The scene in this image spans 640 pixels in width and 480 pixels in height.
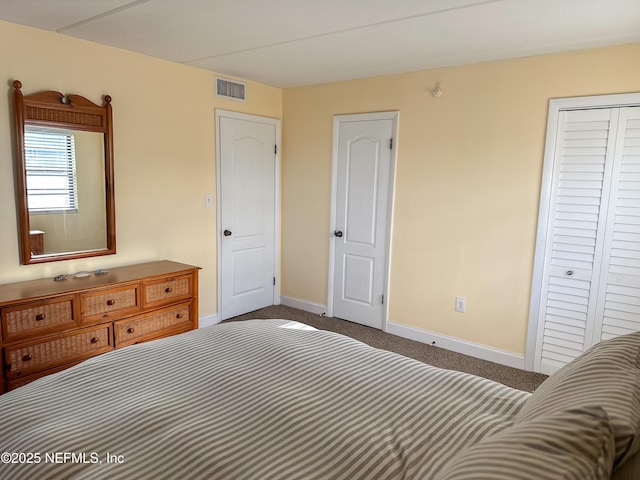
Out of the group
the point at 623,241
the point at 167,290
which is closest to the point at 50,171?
the point at 167,290

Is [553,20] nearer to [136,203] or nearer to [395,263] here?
[395,263]

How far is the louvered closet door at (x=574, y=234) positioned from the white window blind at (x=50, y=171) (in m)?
3.55

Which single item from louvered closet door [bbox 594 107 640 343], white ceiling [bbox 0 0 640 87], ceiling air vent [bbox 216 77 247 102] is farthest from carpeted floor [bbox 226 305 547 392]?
white ceiling [bbox 0 0 640 87]

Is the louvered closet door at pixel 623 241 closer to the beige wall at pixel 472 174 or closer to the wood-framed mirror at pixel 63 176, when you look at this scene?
the beige wall at pixel 472 174

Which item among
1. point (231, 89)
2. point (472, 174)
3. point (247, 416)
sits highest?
point (231, 89)

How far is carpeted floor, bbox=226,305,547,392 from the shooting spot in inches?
124

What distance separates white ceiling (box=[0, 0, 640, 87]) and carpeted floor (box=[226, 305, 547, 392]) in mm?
2429

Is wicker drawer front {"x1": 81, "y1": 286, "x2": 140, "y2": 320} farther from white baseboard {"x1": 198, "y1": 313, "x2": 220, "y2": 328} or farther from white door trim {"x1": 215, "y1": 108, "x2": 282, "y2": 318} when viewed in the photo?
white door trim {"x1": 215, "y1": 108, "x2": 282, "y2": 318}

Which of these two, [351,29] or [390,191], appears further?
[390,191]

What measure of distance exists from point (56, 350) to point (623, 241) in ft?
12.5

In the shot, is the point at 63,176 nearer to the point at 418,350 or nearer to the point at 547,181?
the point at 418,350

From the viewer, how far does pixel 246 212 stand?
431 cm

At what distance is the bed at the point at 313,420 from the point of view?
2.77 ft

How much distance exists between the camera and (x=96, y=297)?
268 cm
